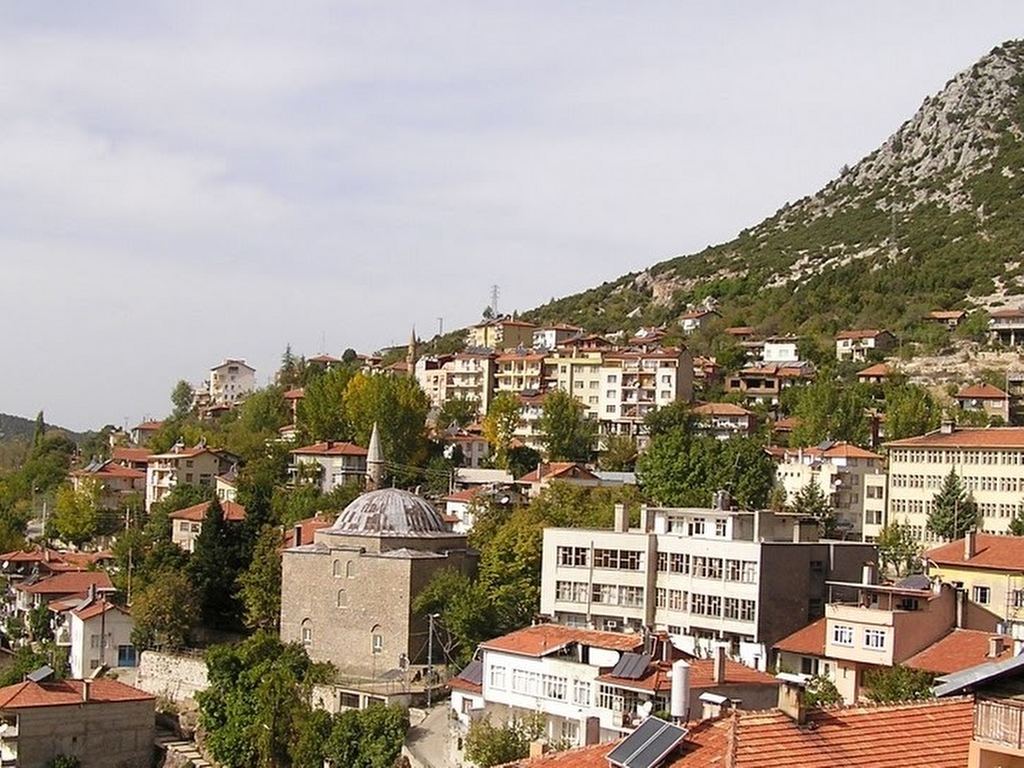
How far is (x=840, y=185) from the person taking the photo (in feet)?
466

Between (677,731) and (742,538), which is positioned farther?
(742,538)

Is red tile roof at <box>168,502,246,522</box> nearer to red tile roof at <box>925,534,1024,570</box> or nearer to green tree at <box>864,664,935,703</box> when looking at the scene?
red tile roof at <box>925,534,1024,570</box>

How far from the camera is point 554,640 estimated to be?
1377 inches

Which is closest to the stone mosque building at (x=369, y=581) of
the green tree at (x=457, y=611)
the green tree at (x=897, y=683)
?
the green tree at (x=457, y=611)

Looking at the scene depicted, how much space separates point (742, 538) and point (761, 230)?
103527mm

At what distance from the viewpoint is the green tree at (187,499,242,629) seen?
171ft

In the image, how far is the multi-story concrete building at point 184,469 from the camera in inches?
2990

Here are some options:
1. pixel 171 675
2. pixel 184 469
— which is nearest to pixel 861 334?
pixel 184 469

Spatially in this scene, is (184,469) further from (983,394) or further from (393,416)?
(983,394)

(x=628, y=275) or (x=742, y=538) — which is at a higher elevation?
(x=628, y=275)

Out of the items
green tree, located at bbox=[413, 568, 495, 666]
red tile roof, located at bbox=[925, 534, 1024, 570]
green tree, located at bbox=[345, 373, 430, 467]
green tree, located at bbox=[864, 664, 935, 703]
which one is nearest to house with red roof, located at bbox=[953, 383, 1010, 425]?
red tile roof, located at bbox=[925, 534, 1024, 570]

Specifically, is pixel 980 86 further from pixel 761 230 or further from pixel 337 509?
pixel 337 509

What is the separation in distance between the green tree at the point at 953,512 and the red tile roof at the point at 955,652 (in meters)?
17.8

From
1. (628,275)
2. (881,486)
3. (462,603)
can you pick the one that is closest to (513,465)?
(881,486)
